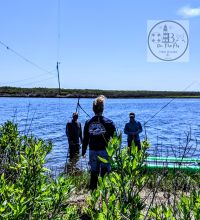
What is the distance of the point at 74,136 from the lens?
14055 mm

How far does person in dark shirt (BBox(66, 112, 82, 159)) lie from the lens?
545 inches

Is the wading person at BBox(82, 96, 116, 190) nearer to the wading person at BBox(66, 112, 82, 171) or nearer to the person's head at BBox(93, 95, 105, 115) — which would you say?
the person's head at BBox(93, 95, 105, 115)

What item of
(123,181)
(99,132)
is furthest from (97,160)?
(123,181)

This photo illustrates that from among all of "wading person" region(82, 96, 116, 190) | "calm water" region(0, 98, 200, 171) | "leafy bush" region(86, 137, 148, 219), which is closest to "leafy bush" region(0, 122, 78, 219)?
"leafy bush" region(86, 137, 148, 219)

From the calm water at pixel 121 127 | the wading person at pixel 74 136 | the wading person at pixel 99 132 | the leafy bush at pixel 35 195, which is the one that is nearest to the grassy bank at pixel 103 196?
the leafy bush at pixel 35 195

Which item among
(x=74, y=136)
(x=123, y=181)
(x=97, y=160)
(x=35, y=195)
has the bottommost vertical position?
(x=74, y=136)

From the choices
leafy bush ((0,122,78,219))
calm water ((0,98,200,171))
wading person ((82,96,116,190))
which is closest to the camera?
leafy bush ((0,122,78,219))

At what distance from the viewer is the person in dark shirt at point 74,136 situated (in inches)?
545

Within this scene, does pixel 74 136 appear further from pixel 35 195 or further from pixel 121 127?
pixel 121 127

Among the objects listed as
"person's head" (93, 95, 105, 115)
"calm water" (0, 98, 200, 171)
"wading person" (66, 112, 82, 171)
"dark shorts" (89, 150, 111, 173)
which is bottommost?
"calm water" (0, 98, 200, 171)

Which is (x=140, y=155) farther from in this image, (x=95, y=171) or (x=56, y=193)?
(x=95, y=171)

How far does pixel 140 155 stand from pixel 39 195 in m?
0.77

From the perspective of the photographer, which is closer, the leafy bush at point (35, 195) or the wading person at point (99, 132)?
the leafy bush at point (35, 195)

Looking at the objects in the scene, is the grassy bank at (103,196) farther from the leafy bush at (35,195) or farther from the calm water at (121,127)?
the calm water at (121,127)
